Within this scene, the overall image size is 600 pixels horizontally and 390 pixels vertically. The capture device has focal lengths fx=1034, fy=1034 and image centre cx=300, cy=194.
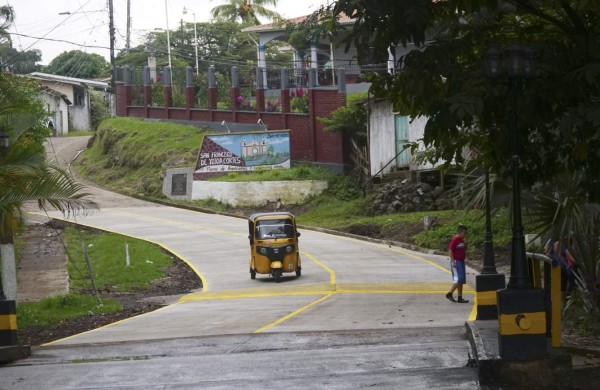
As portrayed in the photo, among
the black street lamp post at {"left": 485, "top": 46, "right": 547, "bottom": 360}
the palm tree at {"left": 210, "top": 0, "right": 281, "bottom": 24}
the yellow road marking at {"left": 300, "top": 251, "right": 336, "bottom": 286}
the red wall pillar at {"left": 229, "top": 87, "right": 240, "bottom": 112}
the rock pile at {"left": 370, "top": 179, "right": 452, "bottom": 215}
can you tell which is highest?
the palm tree at {"left": 210, "top": 0, "right": 281, "bottom": 24}

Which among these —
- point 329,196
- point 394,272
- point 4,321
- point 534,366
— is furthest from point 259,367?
point 329,196

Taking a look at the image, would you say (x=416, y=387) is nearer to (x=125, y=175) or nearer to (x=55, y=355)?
(x=55, y=355)

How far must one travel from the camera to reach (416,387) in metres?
11.4

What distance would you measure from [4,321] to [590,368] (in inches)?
356

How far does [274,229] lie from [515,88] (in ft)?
64.4

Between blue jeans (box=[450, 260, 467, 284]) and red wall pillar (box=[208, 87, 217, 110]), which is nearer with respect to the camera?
blue jeans (box=[450, 260, 467, 284])

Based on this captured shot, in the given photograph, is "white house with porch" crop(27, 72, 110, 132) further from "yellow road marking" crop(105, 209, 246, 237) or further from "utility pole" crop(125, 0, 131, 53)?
"yellow road marking" crop(105, 209, 246, 237)

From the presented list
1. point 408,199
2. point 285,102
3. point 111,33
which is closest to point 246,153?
point 285,102

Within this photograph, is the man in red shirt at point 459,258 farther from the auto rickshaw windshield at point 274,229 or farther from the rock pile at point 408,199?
the rock pile at point 408,199

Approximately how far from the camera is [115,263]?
114ft

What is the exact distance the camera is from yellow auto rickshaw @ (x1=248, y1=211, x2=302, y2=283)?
30562 mm

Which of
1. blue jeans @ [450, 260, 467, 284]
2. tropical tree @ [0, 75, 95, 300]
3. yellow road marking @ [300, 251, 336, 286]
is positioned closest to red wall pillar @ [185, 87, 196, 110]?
yellow road marking @ [300, 251, 336, 286]

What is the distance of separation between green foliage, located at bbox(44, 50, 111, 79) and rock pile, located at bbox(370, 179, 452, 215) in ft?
219

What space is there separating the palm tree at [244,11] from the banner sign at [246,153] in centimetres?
2329
